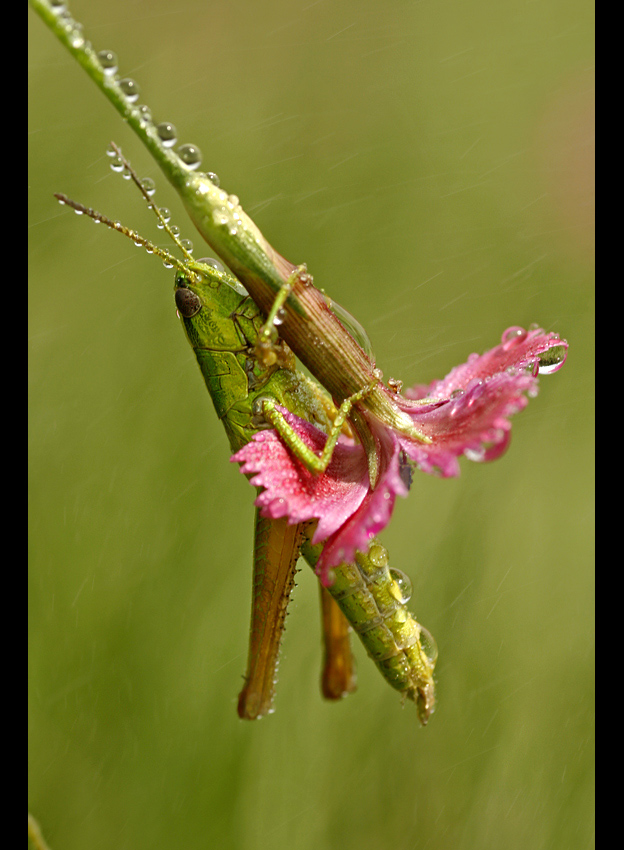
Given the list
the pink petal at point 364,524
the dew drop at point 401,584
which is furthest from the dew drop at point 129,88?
the dew drop at point 401,584

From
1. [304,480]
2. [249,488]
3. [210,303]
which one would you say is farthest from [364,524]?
[249,488]

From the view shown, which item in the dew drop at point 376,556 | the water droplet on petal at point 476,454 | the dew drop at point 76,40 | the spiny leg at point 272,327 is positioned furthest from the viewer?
the dew drop at point 376,556

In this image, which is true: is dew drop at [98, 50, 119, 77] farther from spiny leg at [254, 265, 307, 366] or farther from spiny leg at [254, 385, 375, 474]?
spiny leg at [254, 385, 375, 474]

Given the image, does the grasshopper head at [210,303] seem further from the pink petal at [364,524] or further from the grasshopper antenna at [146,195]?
the pink petal at [364,524]

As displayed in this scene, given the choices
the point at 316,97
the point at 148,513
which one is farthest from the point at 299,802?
the point at 316,97

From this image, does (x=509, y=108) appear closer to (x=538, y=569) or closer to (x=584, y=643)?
(x=538, y=569)

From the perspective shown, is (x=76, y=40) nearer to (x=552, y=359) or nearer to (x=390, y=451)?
(x=390, y=451)
